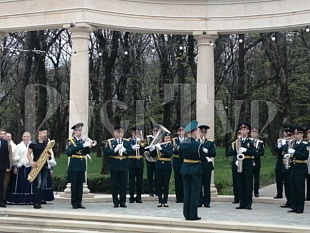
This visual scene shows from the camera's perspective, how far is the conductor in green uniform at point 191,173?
1216 cm

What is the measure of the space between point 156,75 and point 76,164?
1796 cm

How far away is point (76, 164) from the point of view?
14.6 meters

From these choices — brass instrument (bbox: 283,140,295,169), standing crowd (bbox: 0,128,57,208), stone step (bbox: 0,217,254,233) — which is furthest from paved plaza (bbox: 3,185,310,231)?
brass instrument (bbox: 283,140,295,169)

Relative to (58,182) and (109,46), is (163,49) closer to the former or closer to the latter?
(109,46)

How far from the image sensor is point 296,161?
13984 millimetres

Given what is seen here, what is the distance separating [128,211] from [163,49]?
1817 cm

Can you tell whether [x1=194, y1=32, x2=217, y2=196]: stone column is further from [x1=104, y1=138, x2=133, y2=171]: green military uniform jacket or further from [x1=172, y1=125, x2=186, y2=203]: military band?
[x1=104, y1=138, x2=133, y2=171]: green military uniform jacket

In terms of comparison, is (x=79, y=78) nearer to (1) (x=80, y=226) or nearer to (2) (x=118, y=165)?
(2) (x=118, y=165)

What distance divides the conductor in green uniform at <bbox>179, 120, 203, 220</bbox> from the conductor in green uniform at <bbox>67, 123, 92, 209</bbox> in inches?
135

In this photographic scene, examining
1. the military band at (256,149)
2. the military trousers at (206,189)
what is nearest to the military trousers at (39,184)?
the military trousers at (206,189)

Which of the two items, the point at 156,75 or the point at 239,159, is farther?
the point at 156,75

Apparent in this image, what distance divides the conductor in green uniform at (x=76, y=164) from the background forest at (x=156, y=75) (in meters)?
12.3

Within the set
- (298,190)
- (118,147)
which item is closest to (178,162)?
(118,147)

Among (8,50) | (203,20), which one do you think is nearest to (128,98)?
(8,50)
